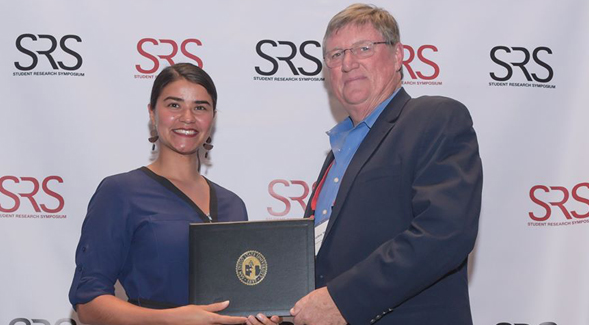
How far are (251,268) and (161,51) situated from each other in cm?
160

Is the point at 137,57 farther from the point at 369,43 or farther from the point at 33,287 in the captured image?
the point at 369,43

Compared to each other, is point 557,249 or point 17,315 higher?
point 557,249

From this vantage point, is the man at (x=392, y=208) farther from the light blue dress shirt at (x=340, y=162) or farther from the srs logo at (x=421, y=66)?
the srs logo at (x=421, y=66)

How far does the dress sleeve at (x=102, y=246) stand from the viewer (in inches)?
93.0

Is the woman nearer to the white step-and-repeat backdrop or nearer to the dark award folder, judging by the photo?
the dark award folder

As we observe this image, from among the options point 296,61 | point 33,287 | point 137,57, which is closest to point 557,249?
point 296,61

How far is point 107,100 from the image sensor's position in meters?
3.42

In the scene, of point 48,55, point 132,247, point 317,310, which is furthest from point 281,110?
point 317,310

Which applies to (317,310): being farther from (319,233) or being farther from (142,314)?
(142,314)

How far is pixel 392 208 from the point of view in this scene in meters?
2.06

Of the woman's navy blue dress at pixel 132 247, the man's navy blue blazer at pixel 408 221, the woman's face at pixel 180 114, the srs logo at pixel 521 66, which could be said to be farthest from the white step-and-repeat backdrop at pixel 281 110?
the man's navy blue blazer at pixel 408 221

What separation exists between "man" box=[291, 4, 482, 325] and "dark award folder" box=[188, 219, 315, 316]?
0.07m

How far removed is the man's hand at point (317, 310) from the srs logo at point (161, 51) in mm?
1716

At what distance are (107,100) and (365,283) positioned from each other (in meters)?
1.93
